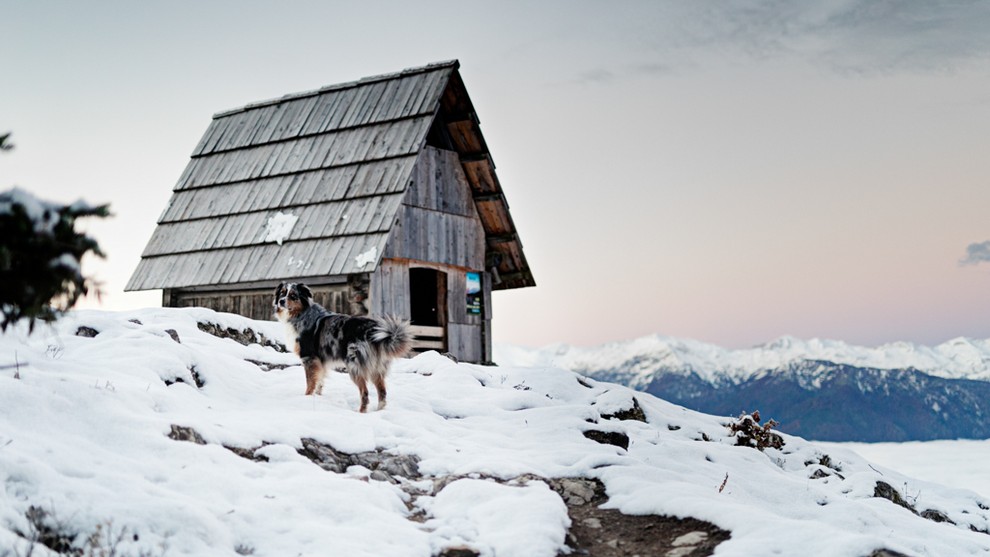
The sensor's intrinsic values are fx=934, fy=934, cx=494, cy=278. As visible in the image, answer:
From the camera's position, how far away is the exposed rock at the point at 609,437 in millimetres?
10727

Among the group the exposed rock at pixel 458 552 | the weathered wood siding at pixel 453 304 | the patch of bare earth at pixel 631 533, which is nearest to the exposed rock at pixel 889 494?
the patch of bare earth at pixel 631 533

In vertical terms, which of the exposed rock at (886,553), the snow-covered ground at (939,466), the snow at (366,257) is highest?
the snow at (366,257)

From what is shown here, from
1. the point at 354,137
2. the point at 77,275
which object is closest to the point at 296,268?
the point at 354,137

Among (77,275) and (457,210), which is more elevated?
(457,210)

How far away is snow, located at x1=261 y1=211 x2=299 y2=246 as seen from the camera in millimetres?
19906

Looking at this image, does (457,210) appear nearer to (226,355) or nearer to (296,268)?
(296,268)

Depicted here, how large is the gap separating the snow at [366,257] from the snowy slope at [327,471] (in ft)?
16.7

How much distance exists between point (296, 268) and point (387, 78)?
17.5 ft

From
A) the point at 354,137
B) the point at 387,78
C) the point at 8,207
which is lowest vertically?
the point at 8,207

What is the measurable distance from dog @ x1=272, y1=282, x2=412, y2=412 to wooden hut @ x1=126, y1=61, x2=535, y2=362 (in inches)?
246

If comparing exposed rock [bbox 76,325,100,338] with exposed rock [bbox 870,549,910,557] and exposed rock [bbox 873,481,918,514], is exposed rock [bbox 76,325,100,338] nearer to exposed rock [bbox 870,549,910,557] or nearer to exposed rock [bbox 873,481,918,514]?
exposed rock [bbox 870,549,910,557]

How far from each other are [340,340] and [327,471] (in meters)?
2.84

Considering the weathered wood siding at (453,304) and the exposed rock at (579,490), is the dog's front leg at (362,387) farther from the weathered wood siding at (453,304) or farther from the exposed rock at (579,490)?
the weathered wood siding at (453,304)

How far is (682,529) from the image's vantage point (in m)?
7.79
